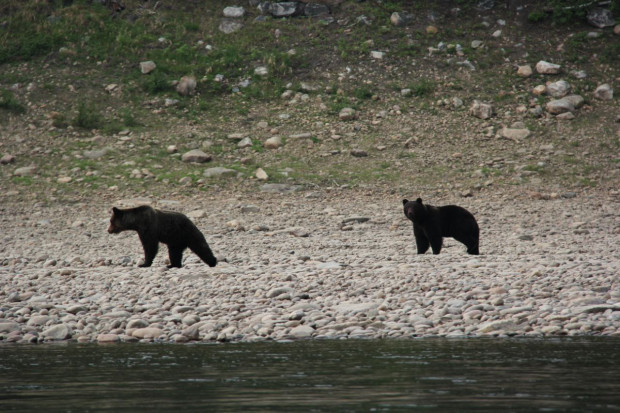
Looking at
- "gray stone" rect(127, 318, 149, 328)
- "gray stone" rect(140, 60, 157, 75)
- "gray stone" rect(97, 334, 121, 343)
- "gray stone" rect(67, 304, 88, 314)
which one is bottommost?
"gray stone" rect(67, 304, 88, 314)

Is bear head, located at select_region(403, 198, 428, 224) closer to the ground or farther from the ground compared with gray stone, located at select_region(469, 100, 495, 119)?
closer to the ground

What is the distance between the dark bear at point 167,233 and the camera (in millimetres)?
10742

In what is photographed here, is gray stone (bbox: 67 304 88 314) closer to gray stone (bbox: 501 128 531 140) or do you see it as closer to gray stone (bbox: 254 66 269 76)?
gray stone (bbox: 501 128 531 140)

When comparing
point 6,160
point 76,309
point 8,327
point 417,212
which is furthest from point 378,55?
point 8,327

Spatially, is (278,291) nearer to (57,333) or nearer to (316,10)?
(57,333)

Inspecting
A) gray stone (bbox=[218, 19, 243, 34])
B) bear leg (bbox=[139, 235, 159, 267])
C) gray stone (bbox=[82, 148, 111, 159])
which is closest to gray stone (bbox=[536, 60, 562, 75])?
gray stone (bbox=[218, 19, 243, 34])

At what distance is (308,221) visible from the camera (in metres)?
14.4

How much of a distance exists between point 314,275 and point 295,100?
10743mm

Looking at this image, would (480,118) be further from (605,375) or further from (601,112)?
(605,375)

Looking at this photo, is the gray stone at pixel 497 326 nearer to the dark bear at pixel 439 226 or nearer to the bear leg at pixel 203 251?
the dark bear at pixel 439 226

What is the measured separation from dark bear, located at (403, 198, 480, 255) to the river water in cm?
495

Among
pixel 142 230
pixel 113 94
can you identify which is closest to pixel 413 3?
pixel 113 94

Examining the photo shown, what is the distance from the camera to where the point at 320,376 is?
5.45m

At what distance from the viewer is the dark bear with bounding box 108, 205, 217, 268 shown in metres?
10.7
